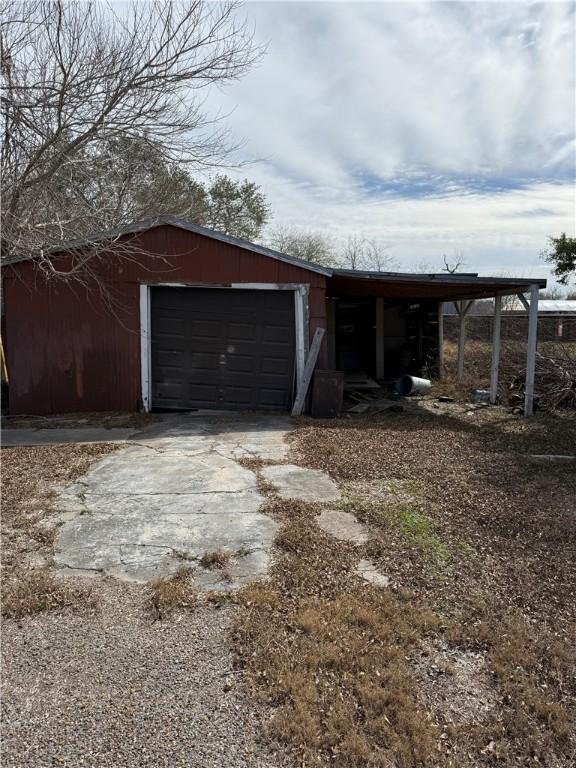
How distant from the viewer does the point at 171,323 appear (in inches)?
353

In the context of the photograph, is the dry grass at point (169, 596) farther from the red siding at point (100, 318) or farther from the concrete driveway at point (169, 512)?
the red siding at point (100, 318)

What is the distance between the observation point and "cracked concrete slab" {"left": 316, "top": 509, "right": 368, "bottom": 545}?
379cm

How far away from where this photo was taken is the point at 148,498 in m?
4.59

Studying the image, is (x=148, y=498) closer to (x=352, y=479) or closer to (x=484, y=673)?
(x=352, y=479)

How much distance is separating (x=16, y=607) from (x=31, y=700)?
767 millimetres

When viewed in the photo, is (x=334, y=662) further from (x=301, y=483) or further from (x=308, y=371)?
(x=308, y=371)

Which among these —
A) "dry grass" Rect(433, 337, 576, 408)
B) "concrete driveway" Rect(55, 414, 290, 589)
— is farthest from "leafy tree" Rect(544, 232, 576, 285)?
"concrete driveway" Rect(55, 414, 290, 589)

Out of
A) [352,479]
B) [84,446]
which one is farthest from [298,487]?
[84,446]

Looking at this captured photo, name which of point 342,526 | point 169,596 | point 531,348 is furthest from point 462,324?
point 169,596

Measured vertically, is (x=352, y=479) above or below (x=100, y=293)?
below

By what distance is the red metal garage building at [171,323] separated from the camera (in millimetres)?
8594

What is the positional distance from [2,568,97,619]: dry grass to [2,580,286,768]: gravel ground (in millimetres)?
83

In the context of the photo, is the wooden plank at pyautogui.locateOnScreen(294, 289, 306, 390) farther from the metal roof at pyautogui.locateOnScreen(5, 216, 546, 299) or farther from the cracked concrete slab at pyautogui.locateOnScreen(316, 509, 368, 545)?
the cracked concrete slab at pyautogui.locateOnScreen(316, 509, 368, 545)

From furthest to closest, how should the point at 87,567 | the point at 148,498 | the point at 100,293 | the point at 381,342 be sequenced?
the point at 381,342, the point at 100,293, the point at 148,498, the point at 87,567
